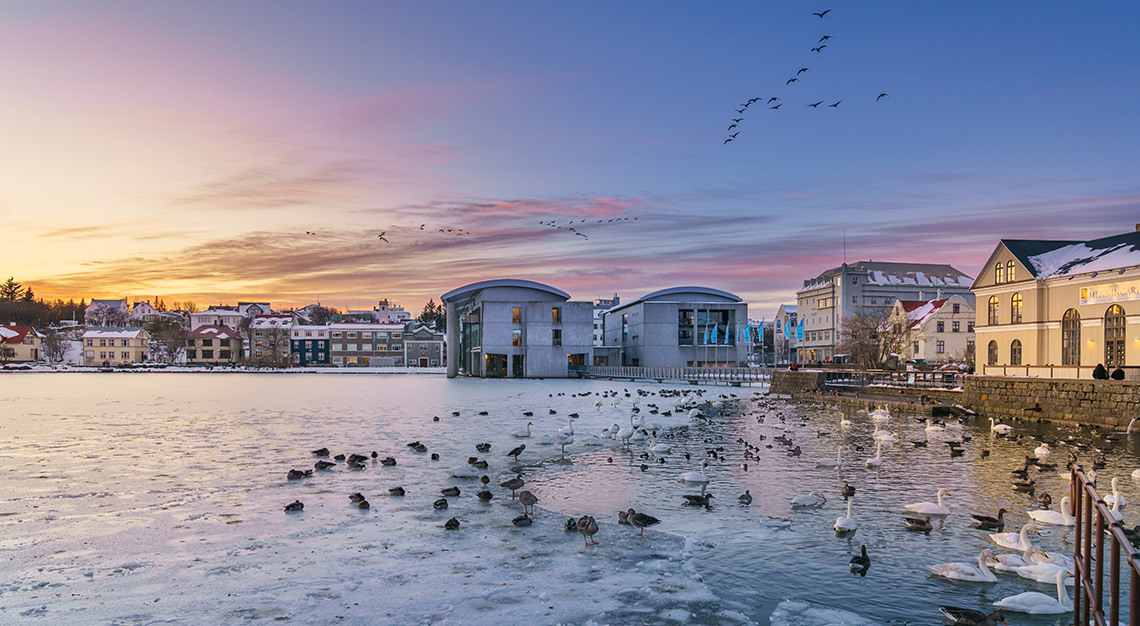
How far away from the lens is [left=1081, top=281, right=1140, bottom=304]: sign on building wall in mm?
35750

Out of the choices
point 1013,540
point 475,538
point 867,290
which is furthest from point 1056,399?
point 867,290

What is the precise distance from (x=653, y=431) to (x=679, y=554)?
1537cm

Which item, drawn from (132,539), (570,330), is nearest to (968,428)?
(132,539)

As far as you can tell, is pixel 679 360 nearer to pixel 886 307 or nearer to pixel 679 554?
pixel 886 307

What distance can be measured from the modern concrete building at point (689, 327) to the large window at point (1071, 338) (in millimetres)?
46638

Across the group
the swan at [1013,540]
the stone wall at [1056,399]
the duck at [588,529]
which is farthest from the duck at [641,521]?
the stone wall at [1056,399]

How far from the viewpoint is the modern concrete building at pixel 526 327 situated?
83.8m

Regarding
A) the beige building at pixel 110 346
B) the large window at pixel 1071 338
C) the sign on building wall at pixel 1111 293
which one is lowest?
the beige building at pixel 110 346

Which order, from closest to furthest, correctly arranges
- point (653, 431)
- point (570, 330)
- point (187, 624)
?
point (187, 624) → point (653, 431) → point (570, 330)

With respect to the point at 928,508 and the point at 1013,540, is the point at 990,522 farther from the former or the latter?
the point at 1013,540

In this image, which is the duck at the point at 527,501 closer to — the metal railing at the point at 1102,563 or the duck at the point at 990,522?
the duck at the point at 990,522

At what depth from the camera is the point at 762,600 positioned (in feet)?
27.9

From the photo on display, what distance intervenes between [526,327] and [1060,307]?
54.8 metres

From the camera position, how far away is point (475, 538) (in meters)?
11.0
